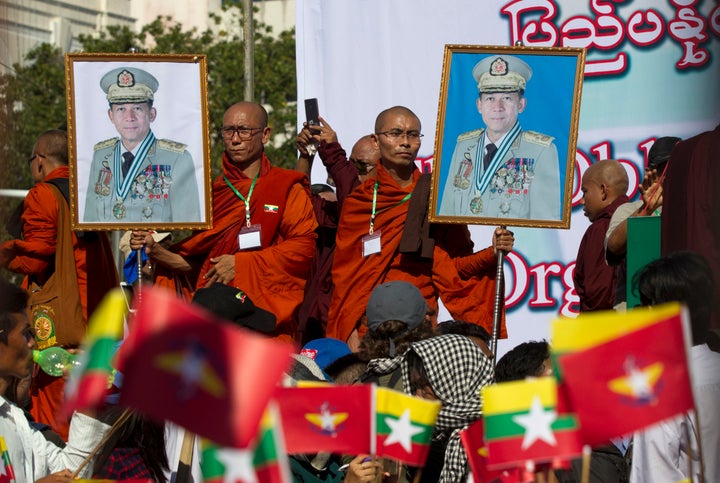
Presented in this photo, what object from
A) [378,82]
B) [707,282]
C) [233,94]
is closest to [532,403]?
[707,282]

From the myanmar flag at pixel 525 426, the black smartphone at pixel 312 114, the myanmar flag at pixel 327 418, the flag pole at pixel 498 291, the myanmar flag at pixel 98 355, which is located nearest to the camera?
the myanmar flag at pixel 98 355

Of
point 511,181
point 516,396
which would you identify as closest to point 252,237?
point 511,181

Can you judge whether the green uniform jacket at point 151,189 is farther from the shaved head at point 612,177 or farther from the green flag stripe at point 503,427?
the green flag stripe at point 503,427

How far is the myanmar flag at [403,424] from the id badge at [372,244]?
127 inches

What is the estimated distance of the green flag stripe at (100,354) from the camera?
90.7 inches

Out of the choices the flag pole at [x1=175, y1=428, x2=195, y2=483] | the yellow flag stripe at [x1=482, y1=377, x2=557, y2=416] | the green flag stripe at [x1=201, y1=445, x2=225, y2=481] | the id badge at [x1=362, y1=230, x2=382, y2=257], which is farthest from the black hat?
the id badge at [x1=362, y1=230, x2=382, y2=257]

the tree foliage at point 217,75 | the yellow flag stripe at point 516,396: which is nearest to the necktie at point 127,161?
the yellow flag stripe at point 516,396

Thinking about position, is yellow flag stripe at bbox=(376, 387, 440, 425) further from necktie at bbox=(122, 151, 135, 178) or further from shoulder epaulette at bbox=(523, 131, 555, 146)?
necktie at bbox=(122, 151, 135, 178)

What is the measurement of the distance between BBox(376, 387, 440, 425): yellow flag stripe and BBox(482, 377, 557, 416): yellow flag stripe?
1.05 feet

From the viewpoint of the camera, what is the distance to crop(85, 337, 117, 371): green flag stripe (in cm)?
230

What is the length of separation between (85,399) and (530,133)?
4151 millimetres

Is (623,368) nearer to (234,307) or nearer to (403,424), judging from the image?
(403,424)

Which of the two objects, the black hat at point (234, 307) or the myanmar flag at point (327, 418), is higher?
the black hat at point (234, 307)

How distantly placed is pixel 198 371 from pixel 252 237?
14.2 ft
